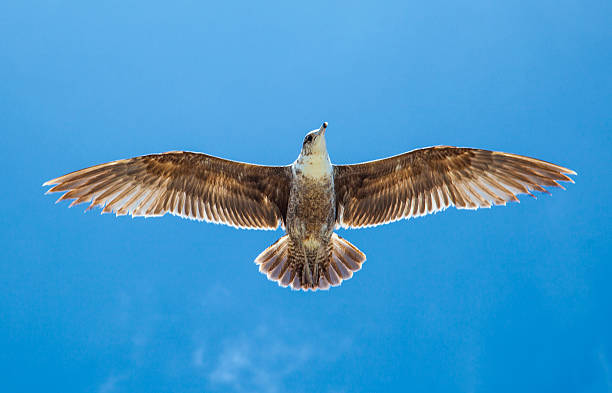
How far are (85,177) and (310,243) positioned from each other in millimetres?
2842

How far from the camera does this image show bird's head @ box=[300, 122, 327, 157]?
6.35 m

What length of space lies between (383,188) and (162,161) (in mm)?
2795

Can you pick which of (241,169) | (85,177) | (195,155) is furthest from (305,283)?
(85,177)

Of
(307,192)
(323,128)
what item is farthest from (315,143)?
(307,192)

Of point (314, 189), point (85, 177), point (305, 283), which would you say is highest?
point (85, 177)

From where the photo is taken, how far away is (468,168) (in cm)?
709

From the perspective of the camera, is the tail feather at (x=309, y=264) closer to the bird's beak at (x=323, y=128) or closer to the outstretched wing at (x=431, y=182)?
the outstretched wing at (x=431, y=182)

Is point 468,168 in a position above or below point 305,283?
above

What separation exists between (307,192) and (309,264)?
41.9 inches

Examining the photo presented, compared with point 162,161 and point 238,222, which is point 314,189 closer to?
point 238,222

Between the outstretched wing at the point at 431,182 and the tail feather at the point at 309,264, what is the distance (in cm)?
37

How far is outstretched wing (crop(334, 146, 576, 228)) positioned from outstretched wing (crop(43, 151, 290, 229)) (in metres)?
0.91

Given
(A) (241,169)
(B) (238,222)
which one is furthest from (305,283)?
(A) (241,169)

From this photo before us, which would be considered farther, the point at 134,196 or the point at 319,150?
the point at 134,196
